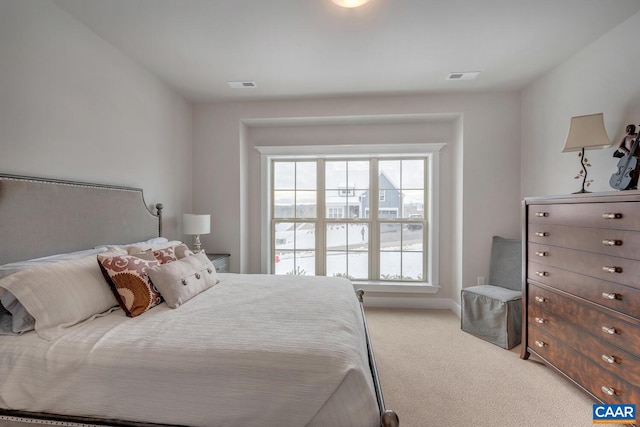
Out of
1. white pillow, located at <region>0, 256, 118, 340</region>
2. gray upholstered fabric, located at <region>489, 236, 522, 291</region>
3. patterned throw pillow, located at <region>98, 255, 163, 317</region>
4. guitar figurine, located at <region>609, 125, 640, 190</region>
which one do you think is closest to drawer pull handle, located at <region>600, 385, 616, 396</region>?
guitar figurine, located at <region>609, 125, 640, 190</region>

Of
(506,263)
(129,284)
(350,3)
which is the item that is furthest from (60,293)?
(506,263)

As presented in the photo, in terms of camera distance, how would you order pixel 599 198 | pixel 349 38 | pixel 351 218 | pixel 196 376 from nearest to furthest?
1. pixel 196 376
2. pixel 599 198
3. pixel 349 38
4. pixel 351 218

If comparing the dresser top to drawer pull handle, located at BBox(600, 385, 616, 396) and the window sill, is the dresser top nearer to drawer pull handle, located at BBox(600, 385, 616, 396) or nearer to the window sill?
drawer pull handle, located at BBox(600, 385, 616, 396)

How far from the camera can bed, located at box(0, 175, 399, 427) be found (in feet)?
3.65

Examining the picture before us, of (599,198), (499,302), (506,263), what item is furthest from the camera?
(506,263)

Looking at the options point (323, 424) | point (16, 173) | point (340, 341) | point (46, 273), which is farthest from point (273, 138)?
point (323, 424)

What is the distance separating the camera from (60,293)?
141 cm

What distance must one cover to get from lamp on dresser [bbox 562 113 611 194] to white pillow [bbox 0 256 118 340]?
3.24 m

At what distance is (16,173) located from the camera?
5.54ft

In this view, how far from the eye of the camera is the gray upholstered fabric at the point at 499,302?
261cm

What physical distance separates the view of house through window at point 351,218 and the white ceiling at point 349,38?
1139 millimetres

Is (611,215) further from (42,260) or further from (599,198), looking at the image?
(42,260)

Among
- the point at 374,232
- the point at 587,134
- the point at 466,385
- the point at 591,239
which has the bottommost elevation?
the point at 466,385

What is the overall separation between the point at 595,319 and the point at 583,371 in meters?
0.37
